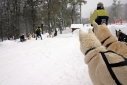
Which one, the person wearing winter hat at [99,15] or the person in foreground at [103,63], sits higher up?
the person wearing winter hat at [99,15]

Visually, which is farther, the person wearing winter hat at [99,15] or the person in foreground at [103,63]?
the person wearing winter hat at [99,15]

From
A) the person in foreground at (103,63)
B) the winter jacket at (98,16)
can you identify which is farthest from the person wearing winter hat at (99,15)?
the person in foreground at (103,63)

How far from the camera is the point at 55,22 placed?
165 ft

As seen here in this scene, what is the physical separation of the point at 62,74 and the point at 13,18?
37787 millimetres

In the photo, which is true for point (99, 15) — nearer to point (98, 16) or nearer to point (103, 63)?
point (98, 16)

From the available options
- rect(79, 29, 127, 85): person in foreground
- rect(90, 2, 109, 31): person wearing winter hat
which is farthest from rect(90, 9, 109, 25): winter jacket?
rect(79, 29, 127, 85): person in foreground

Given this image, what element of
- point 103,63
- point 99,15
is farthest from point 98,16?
point 103,63

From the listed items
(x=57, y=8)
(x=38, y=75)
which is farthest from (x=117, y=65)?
(x=57, y=8)

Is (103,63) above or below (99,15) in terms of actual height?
below

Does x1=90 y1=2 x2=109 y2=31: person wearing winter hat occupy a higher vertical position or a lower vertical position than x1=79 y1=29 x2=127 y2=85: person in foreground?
higher

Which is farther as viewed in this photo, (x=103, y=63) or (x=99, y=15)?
(x=99, y=15)

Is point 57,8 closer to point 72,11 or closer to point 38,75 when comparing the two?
point 72,11

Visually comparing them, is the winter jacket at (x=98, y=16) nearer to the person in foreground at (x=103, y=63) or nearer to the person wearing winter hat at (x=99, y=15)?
the person wearing winter hat at (x=99, y=15)

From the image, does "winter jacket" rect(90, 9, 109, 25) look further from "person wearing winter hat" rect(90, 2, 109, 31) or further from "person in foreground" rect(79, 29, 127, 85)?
"person in foreground" rect(79, 29, 127, 85)
